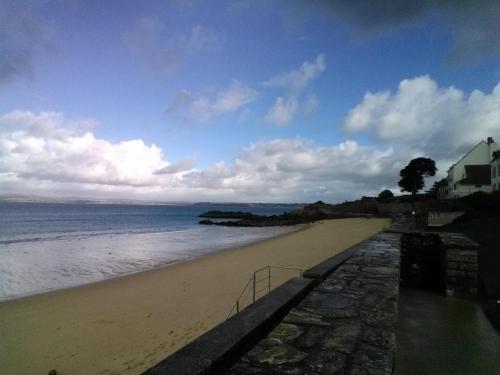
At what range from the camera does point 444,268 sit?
5.84m

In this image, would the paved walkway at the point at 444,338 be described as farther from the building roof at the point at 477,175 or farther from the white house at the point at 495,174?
the building roof at the point at 477,175

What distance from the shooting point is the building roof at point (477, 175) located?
3684cm

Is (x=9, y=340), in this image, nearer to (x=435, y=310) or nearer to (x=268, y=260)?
(x=435, y=310)

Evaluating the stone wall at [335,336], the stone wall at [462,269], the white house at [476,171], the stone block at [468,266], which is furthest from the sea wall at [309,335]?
the white house at [476,171]

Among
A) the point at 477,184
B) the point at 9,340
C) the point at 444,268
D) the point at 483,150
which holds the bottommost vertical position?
the point at 9,340

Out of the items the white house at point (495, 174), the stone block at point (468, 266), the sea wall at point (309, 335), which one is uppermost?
the white house at point (495, 174)

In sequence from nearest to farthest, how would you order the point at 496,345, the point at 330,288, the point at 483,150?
1. the point at 330,288
2. the point at 496,345
3. the point at 483,150

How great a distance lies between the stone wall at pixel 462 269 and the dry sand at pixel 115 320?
507 centimetres

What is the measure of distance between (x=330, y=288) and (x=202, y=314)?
18.9 feet

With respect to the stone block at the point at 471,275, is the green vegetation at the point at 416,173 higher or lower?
higher

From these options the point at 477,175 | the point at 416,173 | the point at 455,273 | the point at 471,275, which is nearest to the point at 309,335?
the point at 455,273

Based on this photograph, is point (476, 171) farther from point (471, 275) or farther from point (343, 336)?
point (343, 336)

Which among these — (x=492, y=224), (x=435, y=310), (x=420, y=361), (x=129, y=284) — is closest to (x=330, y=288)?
(x=420, y=361)

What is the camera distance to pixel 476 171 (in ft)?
124
